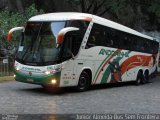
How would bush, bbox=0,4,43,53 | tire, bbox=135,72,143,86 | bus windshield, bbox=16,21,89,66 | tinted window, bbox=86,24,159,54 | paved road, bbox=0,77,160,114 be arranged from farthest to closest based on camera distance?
1. bush, bbox=0,4,43,53
2. tire, bbox=135,72,143,86
3. tinted window, bbox=86,24,159,54
4. bus windshield, bbox=16,21,89,66
5. paved road, bbox=0,77,160,114

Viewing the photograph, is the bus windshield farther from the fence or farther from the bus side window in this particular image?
the fence

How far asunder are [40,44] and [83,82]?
2841mm

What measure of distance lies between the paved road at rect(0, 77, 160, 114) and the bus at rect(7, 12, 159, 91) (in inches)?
26.9

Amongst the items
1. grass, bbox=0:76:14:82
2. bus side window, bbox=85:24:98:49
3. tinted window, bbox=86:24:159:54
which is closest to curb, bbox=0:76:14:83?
grass, bbox=0:76:14:82

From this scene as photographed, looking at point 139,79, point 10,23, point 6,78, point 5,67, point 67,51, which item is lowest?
point 139,79

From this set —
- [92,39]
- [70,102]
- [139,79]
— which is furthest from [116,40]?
[70,102]

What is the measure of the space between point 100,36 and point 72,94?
3.51m

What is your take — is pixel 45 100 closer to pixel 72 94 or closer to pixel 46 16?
pixel 72 94

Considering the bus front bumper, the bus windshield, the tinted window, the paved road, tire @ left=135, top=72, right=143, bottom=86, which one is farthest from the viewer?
tire @ left=135, top=72, right=143, bottom=86

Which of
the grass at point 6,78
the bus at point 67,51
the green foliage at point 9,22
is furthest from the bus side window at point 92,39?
the green foliage at point 9,22

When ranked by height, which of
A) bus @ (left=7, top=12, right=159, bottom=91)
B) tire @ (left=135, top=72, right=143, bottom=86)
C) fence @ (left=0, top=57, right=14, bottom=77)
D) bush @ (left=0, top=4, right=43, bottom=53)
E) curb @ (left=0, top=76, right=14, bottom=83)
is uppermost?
bush @ (left=0, top=4, right=43, bottom=53)

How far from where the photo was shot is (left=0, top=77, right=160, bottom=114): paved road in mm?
13746

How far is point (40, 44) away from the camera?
59.2 feet

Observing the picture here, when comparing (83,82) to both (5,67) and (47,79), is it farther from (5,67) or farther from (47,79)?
(5,67)
